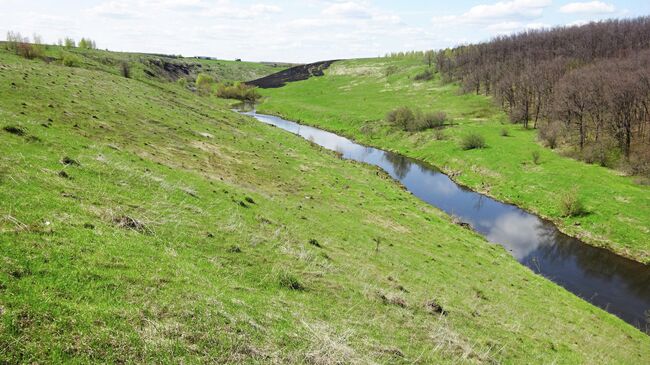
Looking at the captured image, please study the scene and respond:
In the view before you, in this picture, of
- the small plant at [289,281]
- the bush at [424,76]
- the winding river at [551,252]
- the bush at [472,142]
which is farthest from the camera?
the bush at [424,76]

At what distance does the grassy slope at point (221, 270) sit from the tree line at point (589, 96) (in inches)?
1854

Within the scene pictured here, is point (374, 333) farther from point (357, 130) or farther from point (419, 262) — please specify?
point (357, 130)

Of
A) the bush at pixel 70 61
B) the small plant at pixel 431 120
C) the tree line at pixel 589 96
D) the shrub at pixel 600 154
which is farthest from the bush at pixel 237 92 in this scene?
the shrub at pixel 600 154

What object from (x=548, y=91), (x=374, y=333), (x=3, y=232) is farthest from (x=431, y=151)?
(x=3, y=232)

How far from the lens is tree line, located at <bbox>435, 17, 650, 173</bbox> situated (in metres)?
69.1

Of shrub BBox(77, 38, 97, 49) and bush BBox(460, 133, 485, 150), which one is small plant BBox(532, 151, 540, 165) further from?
shrub BBox(77, 38, 97, 49)

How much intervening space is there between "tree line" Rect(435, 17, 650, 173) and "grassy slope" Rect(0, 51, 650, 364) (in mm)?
47081

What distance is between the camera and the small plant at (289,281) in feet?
59.6

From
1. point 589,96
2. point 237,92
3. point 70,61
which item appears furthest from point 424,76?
point 70,61

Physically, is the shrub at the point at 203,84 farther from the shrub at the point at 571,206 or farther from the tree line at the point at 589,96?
the shrub at the point at 571,206

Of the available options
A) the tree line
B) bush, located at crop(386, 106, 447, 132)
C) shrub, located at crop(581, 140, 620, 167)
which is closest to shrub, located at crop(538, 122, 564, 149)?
the tree line

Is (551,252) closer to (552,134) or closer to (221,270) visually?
(221,270)

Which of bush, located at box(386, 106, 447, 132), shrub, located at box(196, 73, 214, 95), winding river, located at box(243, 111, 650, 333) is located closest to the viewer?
winding river, located at box(243, 111, 650, 333)

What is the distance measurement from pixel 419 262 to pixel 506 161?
50899 millimetres
